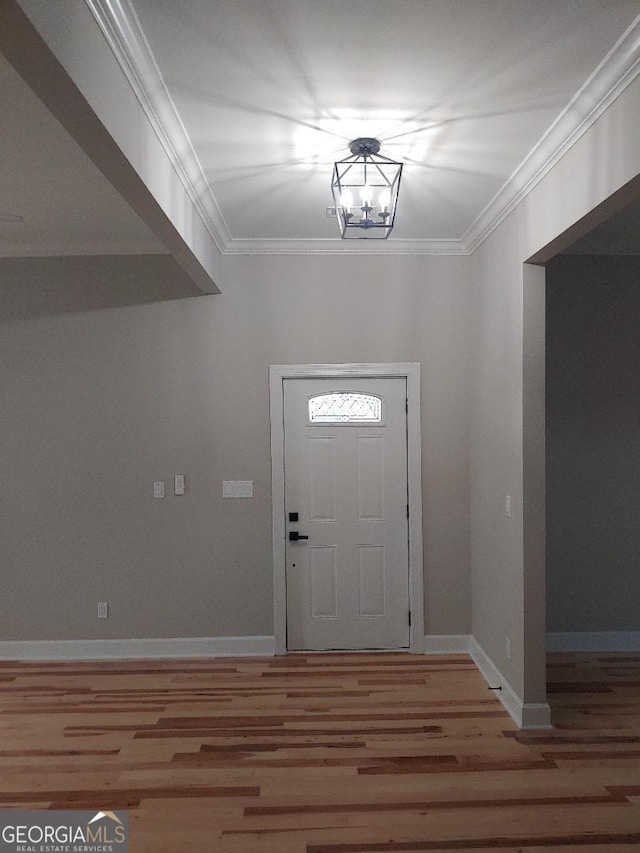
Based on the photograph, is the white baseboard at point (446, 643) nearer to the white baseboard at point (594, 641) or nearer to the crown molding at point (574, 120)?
the white baseboard at point (594, 641)

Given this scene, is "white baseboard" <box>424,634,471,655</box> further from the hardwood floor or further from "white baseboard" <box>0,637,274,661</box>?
"white baseboard" <box>0,637,274,661</box>

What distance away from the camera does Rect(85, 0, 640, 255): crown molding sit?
224cm

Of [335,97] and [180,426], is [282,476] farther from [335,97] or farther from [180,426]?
[335,97]

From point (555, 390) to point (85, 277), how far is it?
346 centimetres

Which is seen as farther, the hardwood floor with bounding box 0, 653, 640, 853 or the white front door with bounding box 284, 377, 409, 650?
the white front door with bounding box 284, 377, 409, 650

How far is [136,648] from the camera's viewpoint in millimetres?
4918

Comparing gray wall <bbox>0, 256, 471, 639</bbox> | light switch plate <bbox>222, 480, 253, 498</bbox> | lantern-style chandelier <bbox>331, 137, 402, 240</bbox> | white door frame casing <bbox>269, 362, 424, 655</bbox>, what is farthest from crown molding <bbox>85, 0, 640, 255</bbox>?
light switch plate <bbox>222, 480, 253, 498</bbox>

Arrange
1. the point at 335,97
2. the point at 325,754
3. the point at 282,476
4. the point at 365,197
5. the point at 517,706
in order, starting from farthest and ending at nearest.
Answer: the point at 282,476, the point at 517,706, the point at 325,754, the point at 365,197, the point at 335,97

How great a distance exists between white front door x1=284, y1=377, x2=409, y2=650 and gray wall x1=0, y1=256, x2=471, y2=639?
0.62ft

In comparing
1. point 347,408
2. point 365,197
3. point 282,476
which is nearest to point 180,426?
point 282,476

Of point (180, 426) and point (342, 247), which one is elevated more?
point (342, 247)

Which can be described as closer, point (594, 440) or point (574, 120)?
point (574, 120)

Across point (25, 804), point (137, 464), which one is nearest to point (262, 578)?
point (137, 464)

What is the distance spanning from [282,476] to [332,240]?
67.2 inches
